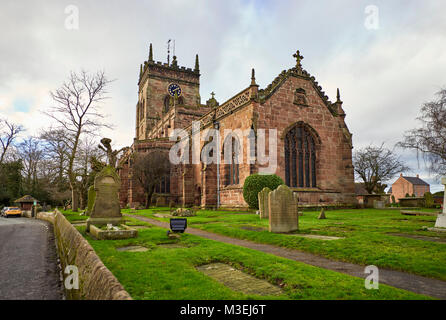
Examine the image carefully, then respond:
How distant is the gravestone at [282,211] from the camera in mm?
9656

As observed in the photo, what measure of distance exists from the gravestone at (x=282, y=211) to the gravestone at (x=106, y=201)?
232 inches

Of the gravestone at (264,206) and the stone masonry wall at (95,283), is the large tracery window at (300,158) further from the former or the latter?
the stone masonry wall at (95,283)

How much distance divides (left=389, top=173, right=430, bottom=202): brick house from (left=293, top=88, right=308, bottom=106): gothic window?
56584mm

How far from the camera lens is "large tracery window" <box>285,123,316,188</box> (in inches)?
850

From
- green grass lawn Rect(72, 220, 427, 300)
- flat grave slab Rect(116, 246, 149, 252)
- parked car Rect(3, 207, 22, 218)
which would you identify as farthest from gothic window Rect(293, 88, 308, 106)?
parked car Rect(3, 207, 22, 218)

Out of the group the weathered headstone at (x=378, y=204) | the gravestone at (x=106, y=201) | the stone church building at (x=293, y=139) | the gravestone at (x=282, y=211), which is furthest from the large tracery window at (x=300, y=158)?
the gravestone at (x=106, y=201)

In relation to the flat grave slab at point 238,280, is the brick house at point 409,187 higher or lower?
higher

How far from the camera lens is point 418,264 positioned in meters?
5.32

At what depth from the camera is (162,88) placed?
169 ft

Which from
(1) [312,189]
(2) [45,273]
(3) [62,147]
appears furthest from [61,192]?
(2) [45,273]

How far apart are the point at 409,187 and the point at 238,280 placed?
76239 millimetres

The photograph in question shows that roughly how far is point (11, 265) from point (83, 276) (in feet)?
17.7

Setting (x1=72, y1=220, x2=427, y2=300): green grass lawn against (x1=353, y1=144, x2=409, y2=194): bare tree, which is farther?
(x1=353, y1=144, x2=409, y2=194): bare tree

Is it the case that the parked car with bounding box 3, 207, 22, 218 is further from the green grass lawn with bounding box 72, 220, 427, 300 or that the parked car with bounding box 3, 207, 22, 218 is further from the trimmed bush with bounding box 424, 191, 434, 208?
the trimmed bush with bounding box 424, 191, 434, 208
